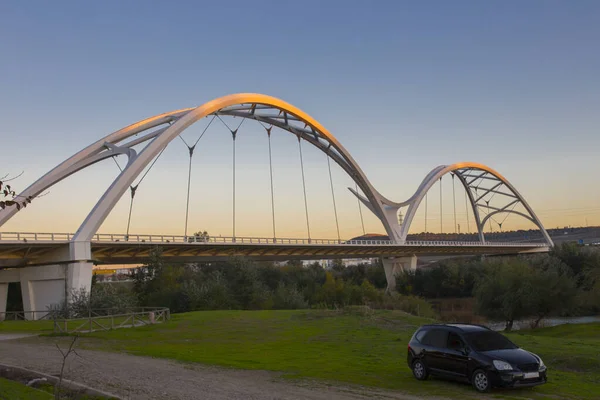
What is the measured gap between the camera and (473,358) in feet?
46.0

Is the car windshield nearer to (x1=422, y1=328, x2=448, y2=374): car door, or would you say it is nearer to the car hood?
the car hood

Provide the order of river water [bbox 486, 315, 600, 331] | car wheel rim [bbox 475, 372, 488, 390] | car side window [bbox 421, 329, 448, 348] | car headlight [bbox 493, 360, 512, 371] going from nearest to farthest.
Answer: car headlight [bbox 493, 360, 512, 371]
car wheel rim [bbox 475, 372, 488, 390]
car side window [bbox 421, 329, 448, 348]
river water [bbox 486, 315, 600, 331]

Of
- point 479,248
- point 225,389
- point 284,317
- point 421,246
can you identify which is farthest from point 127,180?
point 479,248

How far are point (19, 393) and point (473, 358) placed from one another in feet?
31.9

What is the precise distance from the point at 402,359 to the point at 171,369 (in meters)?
7.05

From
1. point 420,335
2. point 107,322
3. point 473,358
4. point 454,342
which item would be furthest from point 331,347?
point 107,322

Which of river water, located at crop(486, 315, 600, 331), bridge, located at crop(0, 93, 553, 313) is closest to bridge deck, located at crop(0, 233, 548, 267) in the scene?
bridge, located at crop(0, 93, 553, 313)

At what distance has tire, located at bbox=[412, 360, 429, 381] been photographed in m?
15.3

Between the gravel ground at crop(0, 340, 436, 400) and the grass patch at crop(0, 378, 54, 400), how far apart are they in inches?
60.5

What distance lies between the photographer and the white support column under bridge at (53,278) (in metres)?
43.4

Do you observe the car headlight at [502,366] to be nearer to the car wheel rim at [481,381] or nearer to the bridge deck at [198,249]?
the car wheel rim at [481,381]

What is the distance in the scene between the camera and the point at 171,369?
688 inches

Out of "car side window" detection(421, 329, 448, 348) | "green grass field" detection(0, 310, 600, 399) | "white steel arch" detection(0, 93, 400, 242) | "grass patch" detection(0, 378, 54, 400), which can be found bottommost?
"green grass field" detection(0, 310, 600, 399)

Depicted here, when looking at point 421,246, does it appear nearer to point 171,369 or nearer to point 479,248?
point 479,248
